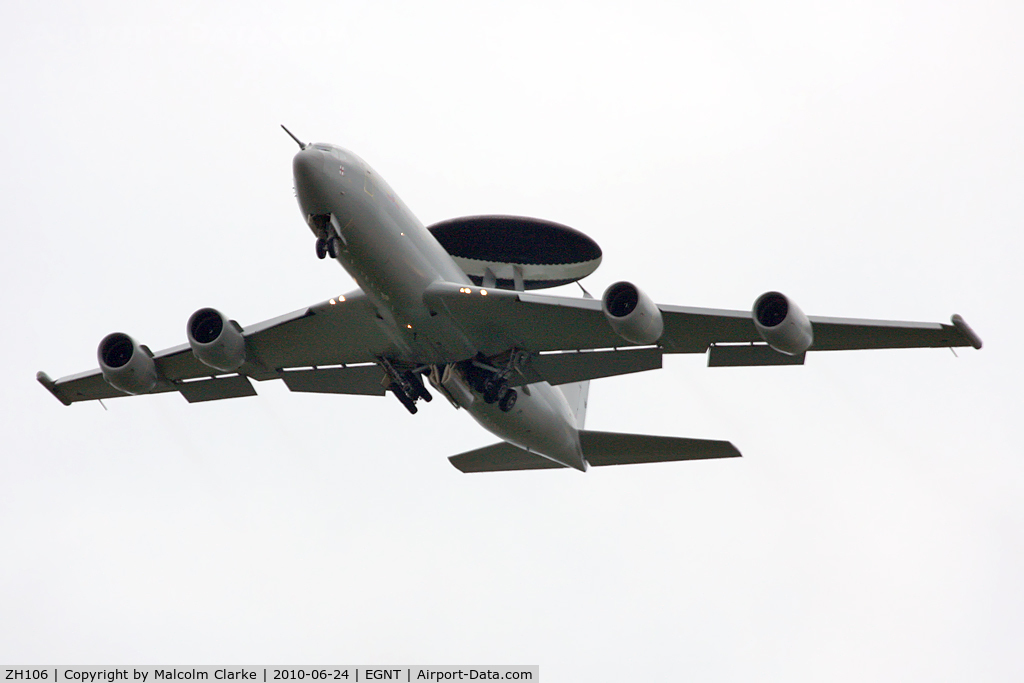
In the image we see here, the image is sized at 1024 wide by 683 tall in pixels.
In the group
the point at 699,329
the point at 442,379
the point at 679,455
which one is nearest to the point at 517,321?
the point at 442,379

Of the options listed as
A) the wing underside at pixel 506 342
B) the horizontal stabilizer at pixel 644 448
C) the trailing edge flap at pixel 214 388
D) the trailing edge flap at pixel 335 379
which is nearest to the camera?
the wing underside at pixel 506 342

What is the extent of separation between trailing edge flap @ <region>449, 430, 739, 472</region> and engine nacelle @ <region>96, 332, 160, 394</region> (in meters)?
9.34

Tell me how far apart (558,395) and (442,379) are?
4.94 metres

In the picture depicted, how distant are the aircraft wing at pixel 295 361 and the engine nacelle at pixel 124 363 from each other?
1.25m

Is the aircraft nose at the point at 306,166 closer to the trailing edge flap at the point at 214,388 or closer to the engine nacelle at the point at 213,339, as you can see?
the engine nacelle at the point at 213,339

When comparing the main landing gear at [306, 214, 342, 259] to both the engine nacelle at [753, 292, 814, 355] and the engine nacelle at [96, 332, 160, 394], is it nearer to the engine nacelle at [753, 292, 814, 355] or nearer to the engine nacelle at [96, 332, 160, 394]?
the engine nacelle at [96, 332, 160, 394]

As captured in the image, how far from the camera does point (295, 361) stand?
1352 inches

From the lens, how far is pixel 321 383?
3497 centimetres

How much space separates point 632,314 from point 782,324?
10.9 feet

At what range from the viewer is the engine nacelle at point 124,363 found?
32000mm

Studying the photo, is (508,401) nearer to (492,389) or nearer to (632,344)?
(492,389)

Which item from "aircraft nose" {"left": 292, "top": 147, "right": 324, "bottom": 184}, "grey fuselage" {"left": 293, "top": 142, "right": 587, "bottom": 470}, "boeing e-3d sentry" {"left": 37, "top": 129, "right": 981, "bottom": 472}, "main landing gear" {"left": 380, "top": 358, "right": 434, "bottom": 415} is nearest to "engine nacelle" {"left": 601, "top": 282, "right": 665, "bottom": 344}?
"boeing e-3d sentry" {"left": 37, "top": 129, "right": 981, "bottom": 472}

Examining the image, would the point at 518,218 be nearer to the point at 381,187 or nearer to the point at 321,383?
the point at 381,187

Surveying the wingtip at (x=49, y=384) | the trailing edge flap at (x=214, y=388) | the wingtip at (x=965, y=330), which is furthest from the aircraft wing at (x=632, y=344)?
the wingtip at (x=49, y=384)
